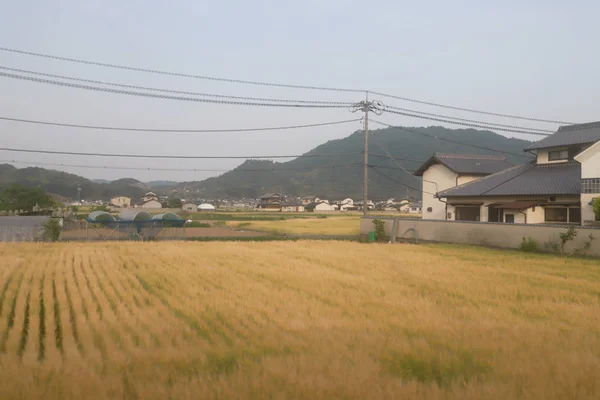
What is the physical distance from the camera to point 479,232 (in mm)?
26109

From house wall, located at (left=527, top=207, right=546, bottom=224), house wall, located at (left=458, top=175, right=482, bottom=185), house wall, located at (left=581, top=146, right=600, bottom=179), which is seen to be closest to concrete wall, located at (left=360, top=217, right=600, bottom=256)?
house wall, located at (left=527, top=207, right=546, bottom=224)

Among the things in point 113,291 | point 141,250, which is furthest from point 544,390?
point 141,250

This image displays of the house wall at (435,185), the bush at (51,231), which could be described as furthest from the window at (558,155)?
the bush at (51,231)

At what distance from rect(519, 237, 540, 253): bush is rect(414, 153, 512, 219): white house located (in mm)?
13008

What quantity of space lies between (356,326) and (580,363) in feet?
11.2

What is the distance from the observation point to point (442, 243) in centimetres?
2825

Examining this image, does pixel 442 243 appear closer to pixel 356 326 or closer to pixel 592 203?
pixel 592 203

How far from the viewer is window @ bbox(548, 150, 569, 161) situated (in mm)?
31753

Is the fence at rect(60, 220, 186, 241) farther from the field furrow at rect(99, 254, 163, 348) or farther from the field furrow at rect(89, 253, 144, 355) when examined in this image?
the field furrow at rect(89, 253, 144, 355)

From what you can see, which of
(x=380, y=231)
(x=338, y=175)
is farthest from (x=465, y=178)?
(x=338, y=175)

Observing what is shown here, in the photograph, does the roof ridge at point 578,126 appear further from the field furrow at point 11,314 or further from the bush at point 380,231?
Result: the field furrow at point 11,314

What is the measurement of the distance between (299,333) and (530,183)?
2620cm

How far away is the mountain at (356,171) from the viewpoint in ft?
513

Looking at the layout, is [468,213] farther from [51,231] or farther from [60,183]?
[60,183]
